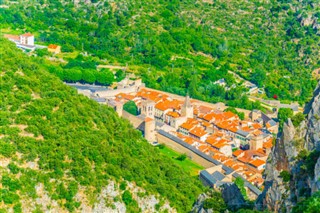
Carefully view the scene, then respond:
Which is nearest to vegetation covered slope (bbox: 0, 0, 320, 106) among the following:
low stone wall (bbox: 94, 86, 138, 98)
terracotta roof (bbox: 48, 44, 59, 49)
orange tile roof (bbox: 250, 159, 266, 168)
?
terracotta roof (bbox: 48, 44, 59, 49)

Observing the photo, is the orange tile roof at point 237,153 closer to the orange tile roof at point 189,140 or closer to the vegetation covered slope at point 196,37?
the orange tile roof at point 189,140

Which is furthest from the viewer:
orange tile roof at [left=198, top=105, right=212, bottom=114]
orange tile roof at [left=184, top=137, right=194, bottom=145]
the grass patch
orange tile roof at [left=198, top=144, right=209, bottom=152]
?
orange tile roof at [left=198, top=105, right=212, bottom=114]

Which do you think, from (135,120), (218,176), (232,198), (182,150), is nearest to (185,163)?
(182,150)

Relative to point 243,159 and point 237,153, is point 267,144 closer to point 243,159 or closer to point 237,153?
point 237,153

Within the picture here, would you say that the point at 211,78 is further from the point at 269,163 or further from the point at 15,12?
the point at 269,163

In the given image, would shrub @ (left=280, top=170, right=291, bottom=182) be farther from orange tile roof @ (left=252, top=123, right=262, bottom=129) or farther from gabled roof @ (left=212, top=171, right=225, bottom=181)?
orange tile roof @ (left=252, top=123, right=262, bottom=129)

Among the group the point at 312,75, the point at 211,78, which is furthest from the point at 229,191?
the point at 312,75
